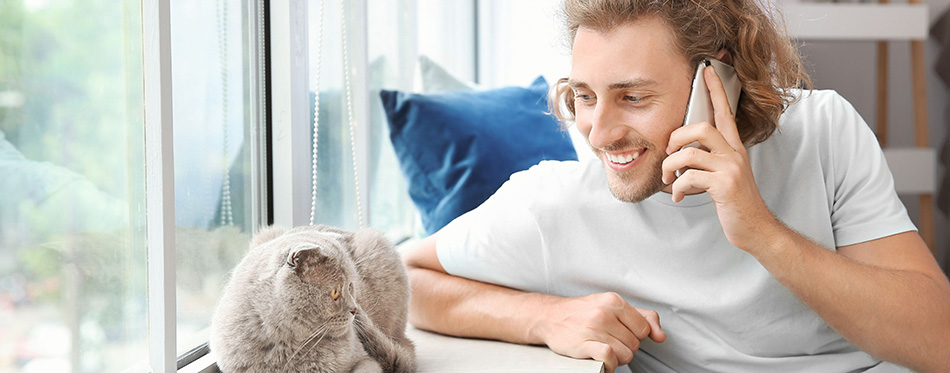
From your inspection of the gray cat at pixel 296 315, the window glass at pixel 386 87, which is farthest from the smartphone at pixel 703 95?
the window glass at pixel 386 87

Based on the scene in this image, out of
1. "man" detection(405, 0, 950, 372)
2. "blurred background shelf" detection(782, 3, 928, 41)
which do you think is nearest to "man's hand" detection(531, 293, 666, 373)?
"man" detection(405, 0, 950, 372)

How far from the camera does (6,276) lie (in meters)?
0.50

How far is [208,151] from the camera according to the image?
0.86m

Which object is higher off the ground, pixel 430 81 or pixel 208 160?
pixel 430 81

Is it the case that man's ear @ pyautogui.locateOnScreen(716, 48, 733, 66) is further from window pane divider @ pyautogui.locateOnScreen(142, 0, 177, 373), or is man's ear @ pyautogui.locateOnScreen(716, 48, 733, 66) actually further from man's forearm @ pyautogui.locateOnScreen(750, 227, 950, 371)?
window pane divider @ pyautogui.locateOnScreen(142, 0, 177, 373)

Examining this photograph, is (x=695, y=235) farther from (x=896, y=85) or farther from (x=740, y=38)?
(x=896, y=85)

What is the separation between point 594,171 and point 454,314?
0.31m

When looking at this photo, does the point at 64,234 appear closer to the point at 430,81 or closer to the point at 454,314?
the point at 454,314

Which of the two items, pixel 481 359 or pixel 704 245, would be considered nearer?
pixel 481 359

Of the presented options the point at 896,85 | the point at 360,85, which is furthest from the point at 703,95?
the point at 896,85

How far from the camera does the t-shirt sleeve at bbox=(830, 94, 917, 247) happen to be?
0.90m

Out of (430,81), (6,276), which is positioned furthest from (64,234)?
(430,81)

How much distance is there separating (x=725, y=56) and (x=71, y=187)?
0.87 metres

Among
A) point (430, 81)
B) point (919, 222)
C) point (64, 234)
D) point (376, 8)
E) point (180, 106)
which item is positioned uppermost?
point (376, 8)
